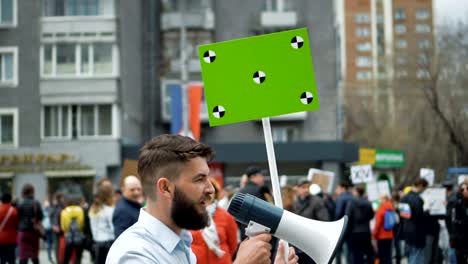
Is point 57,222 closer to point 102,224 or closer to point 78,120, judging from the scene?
point 102,224

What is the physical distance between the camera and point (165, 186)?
Answer: 10.3 feet

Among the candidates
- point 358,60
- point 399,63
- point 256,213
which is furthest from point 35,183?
point 358,60

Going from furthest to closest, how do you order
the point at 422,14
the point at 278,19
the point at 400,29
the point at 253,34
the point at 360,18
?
the point at 422,14, the point at 360,18, the point at 400,29, the point at 253,34, the point at 278,19

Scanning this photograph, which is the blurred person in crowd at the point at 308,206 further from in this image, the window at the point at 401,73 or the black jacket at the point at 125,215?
the window at the point at 401,73

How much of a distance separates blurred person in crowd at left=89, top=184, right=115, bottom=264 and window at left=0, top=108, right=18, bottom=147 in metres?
27.0

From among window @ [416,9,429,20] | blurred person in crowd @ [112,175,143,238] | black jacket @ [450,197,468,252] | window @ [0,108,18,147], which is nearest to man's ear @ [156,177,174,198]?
blurred person in crowd @ [112,175,143,238]

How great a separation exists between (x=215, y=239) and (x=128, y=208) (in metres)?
1.22

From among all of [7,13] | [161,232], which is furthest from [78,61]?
[161,232]

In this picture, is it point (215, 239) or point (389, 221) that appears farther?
point (389, 221)

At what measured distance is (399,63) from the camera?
47969mm

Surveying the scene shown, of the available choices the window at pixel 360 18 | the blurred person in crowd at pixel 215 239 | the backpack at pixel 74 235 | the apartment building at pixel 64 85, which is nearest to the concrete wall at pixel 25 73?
the apartment building at pixel 64 85

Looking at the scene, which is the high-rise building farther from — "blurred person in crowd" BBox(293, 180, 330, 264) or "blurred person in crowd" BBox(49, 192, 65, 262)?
"blurred person in crowd" BBox(293, 180, 330, 264)

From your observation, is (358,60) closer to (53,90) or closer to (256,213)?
(53,90)

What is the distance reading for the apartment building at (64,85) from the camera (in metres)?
38.8
